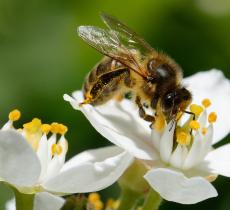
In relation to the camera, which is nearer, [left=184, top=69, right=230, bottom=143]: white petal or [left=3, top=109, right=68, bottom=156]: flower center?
[left=3, top=109, right=68, bottom=156]: flower center

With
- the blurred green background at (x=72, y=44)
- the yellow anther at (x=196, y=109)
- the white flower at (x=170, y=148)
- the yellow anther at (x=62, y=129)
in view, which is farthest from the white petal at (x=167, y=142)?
the blurred green background at (x=72, y=44)

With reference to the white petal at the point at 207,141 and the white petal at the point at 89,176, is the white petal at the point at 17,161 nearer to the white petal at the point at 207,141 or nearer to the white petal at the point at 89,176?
the white petal at the point at 89,176

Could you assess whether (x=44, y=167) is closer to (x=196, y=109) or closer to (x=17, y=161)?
(x=17, y=161)

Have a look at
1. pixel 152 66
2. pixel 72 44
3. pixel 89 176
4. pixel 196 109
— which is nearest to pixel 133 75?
pixel 152 66

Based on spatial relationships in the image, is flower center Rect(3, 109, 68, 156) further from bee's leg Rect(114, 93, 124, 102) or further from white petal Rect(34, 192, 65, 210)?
bee's leg Rect(114, 93, 124, 102)

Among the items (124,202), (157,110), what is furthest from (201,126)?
(124,202)

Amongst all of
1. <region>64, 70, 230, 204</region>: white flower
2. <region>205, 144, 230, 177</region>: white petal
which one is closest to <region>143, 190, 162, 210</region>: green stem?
<region>64, 70, 230, 204</region>: white flower

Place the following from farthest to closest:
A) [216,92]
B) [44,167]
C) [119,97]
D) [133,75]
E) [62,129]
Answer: [216,92] < [119,97] < [133,75] < [62,129] < [44,167]
